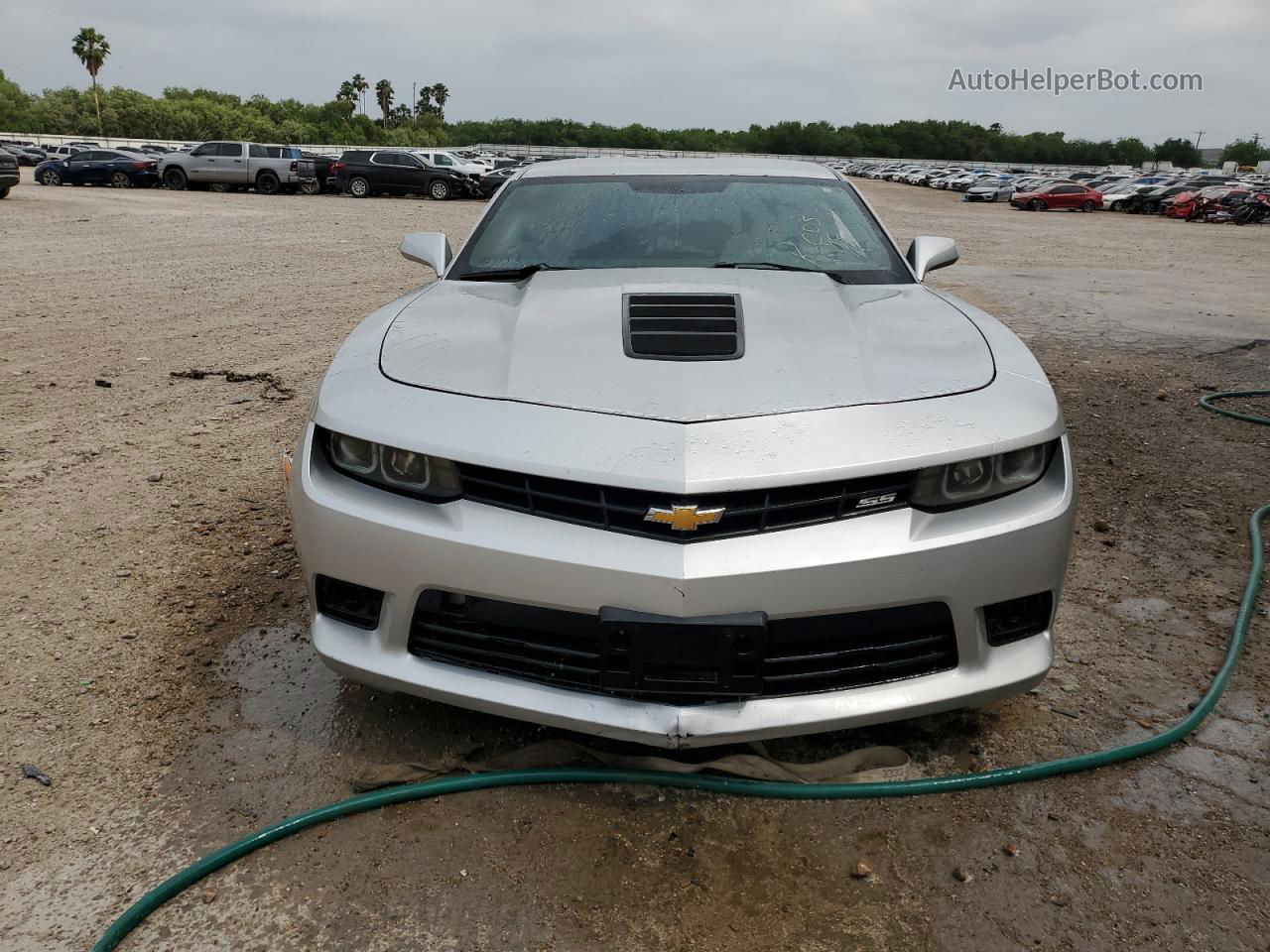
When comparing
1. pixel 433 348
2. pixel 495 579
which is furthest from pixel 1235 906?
pixel 433 348

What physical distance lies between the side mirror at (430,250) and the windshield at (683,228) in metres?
0.14

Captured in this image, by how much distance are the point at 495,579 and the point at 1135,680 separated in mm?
1980

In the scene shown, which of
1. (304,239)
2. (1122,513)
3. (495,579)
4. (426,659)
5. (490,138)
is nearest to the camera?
(495,579)

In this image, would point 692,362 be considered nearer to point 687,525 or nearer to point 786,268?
point 687,525

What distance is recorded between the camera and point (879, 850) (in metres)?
2.04

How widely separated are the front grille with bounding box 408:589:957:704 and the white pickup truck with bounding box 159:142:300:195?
27.0 meters

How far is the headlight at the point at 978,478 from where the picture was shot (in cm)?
204

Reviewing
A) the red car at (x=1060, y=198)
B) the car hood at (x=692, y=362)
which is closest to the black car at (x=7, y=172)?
the car hood at (x=692, y=362)

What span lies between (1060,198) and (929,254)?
3786cm

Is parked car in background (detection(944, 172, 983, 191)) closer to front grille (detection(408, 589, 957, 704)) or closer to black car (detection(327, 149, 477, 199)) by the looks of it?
black car (detection(327, 149, 477, 199))

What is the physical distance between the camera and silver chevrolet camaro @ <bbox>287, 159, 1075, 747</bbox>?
1919 mm

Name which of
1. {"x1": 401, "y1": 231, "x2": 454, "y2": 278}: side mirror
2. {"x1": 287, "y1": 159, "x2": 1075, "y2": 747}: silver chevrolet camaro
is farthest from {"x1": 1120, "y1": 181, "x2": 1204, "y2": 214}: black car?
{"x1": 287, "y1": 159, "x2": 1075, "y2": 747}: silver chevrolet camaro

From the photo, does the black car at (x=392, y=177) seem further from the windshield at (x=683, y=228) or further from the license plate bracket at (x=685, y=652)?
the license plate bracket at (x=685, y=652)

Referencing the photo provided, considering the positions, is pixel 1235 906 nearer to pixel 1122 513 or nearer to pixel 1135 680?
pixel 1135 680
